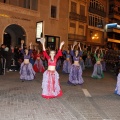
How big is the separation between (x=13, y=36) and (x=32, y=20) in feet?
11.0

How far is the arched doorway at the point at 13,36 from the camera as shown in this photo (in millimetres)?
27656

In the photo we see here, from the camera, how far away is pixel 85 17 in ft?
121

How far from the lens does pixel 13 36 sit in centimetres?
2886

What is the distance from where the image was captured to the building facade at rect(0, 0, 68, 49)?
25375 millimetres

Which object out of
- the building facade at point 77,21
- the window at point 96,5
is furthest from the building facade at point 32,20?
the window at point 96,5

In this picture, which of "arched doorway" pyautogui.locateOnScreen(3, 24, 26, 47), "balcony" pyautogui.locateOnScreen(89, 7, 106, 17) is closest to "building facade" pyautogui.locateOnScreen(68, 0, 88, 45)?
"balcony" pyautogui.locateOnScreen(89, 7, 106, 17)

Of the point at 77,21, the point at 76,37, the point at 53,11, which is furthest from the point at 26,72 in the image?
the point at 77,21

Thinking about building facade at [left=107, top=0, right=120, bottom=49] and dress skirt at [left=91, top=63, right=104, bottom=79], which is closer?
dress skirt at [left=91, top=63, right=104, bottom=79]

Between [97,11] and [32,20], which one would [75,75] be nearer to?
[32,20]

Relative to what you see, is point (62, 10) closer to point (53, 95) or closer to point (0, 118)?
point (53, 95)

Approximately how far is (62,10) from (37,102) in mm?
25036

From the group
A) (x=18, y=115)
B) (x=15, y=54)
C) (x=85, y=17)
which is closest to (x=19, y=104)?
(x=18, y=115)

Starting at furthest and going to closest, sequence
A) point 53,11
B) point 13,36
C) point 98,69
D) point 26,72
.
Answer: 1. point 53,11
2. point 13,36
3. point 98,69
4. point 26,72

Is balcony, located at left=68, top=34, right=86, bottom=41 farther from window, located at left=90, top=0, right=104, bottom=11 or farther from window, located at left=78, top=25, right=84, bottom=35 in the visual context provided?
window, located at left=90, top=0, right=104, bottom=11
